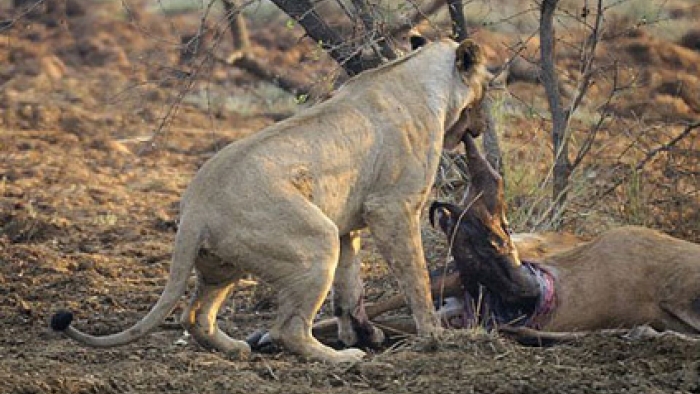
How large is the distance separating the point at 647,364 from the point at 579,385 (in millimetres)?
455

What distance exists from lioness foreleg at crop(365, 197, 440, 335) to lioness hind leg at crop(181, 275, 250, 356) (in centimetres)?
69

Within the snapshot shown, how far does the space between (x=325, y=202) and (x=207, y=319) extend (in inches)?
27.9

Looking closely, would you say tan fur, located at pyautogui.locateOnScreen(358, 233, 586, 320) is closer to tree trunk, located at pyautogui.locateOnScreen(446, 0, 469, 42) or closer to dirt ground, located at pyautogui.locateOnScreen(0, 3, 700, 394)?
dirt ground, located at pyautogui.locateOnScreen(0, 3, 700, 394)

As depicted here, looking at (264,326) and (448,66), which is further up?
(448,66)

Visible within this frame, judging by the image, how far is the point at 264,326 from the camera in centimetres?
727

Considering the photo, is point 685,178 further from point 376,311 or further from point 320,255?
point 320,255

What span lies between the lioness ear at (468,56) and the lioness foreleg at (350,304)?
0.93 metres

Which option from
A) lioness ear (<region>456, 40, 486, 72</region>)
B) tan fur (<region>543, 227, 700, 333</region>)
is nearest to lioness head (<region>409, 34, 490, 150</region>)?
lioness ear (<region>456, 40, 486, 72</region>)

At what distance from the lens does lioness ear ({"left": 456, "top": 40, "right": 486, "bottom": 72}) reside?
6820mm

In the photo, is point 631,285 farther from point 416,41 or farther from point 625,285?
point 416,41

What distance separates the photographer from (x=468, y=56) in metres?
6.85

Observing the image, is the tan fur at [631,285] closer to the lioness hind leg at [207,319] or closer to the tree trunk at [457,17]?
the lioness hind leg at [207,319]

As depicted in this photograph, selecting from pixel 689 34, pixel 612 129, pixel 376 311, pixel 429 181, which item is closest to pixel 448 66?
pixel 429 181

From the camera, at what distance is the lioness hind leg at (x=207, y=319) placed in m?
6.29
